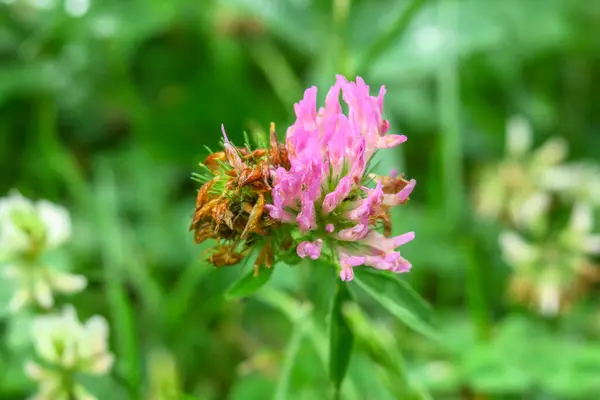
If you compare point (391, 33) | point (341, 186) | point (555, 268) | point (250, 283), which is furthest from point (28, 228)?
point (555, 268)

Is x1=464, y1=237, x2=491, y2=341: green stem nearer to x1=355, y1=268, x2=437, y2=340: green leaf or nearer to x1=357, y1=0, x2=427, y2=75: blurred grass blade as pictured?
x1=357, y1=0, x2=427, y2=75: blurred grass blade

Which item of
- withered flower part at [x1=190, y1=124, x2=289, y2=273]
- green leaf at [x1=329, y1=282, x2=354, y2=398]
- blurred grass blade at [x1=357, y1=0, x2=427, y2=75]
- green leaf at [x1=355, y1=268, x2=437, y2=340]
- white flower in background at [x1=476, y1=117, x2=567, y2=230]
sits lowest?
green leaf at [x1=329, y1=282, x2=354, y2=398]

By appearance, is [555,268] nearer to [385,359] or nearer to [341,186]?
[385,359]

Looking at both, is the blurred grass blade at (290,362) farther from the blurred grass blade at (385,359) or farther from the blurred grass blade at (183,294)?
the blurred grass blade at (183,294)

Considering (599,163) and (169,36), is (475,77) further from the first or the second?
(169,36)

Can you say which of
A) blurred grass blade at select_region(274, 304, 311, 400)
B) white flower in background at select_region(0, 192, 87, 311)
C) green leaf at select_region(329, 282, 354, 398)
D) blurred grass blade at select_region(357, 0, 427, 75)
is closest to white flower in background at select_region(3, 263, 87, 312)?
white flower in background at select_region(0, 192, 87, 311)

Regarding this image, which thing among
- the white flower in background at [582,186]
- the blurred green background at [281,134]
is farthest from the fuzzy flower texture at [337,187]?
the white flower in background at [582,186]
